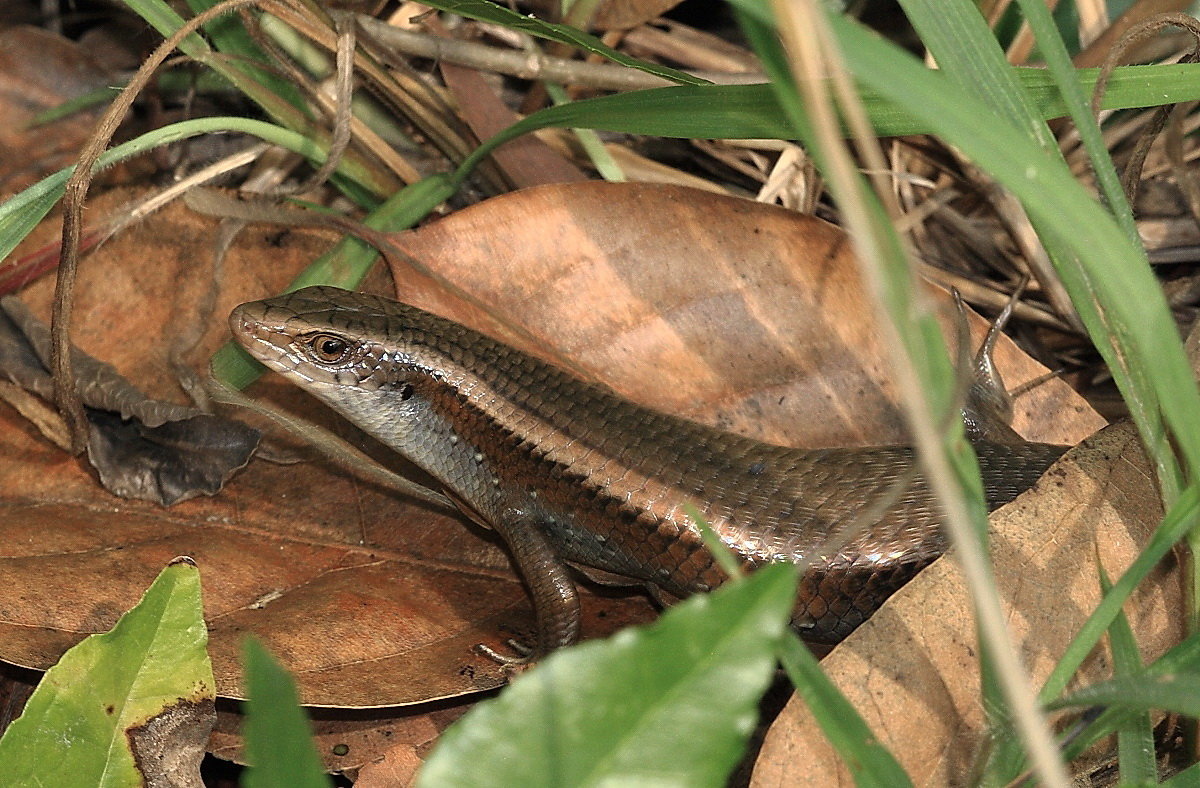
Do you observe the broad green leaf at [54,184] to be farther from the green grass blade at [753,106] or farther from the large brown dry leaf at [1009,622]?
the large brown dry leaf at [1009,622]

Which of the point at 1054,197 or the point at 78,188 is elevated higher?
the point at 78,188

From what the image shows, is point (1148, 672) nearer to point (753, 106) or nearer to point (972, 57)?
point (972, 57)

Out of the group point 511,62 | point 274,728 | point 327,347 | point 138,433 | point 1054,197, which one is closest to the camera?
point 274,728

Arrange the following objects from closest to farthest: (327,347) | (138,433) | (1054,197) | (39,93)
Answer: (1054,197) → (327,347) → (138,433) → (39,93)

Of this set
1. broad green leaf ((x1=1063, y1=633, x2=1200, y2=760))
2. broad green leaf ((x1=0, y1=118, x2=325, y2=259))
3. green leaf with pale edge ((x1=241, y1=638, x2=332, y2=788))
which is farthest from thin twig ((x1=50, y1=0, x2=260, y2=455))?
broad green leaf ((x1=1063, y1=633, x2=1200, y2=760))

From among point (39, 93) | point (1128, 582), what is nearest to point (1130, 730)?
point (1128, 582)

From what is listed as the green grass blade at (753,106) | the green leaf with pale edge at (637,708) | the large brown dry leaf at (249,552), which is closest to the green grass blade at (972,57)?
the green grass blade at (753,106)
